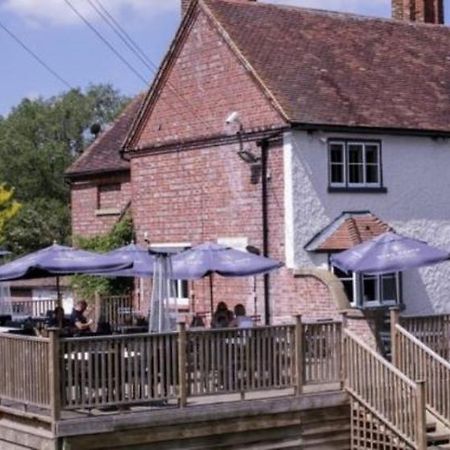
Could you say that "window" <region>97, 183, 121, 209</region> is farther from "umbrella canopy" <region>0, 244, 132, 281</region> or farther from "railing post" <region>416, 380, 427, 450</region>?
"railing post" <region>416, 380, 427, 450</region>

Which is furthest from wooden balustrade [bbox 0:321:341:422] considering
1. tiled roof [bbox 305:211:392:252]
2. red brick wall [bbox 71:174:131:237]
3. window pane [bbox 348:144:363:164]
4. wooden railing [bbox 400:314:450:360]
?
red brick wall [bbox 71:174:131:237]

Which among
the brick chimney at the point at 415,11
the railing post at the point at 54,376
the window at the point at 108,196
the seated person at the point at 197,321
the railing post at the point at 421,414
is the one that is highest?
the brick chimney at the point at 415,11

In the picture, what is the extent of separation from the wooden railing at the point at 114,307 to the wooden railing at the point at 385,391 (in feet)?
35.5

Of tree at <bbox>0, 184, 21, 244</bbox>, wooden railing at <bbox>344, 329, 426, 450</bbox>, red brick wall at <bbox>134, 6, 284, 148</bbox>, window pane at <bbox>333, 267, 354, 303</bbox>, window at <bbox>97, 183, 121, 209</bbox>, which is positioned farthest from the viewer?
tree at <bbox>0, 184, 21, 244</bbox>

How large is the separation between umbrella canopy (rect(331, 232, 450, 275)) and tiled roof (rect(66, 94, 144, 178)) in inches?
559

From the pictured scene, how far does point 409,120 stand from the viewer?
27.7 m

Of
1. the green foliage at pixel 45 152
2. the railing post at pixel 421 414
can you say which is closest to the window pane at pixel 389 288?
the railing post at pixel 421 414

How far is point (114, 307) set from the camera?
30.4 metres

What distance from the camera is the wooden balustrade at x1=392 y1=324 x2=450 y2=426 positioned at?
18.6 meters

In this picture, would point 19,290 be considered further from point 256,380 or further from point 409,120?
point 256,380

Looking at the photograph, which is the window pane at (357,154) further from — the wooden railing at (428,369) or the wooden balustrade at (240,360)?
the wooden balustrade at (240,360)

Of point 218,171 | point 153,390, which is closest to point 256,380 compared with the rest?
point 153,390

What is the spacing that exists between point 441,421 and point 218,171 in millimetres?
11391

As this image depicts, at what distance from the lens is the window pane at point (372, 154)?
2713cm
